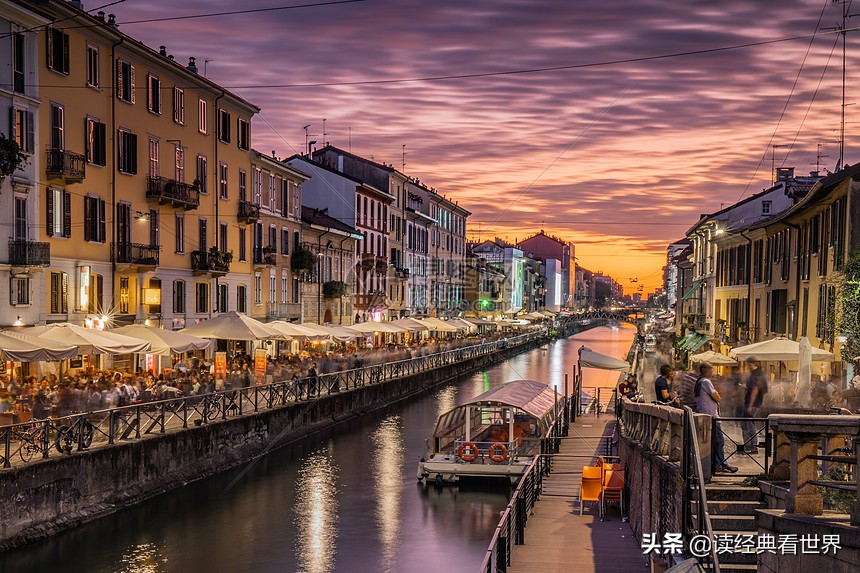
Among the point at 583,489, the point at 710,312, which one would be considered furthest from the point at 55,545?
the point at 710,312

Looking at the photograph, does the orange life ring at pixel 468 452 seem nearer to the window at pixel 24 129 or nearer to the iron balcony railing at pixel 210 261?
the window at pixel 24 129

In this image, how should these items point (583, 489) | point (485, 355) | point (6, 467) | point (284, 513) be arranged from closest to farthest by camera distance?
point (6, 467), point (583, 489), point (284, 513), point (485, 355)

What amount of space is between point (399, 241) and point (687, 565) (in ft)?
262

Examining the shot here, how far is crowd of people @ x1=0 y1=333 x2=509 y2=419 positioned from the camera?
22594mm

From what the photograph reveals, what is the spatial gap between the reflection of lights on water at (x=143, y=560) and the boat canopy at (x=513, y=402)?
1051 centimetres

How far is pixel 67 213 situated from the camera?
109 feet

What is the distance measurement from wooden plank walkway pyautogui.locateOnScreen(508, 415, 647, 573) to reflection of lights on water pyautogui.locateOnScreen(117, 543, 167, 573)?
7399 millimetres

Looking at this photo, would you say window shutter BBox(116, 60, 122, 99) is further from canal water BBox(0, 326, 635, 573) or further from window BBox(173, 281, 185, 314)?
canal water BBox(0, 326, 635, 573)

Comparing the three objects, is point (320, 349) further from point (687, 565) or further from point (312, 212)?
point (687, 565)

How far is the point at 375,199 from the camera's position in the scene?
7900 centimetres

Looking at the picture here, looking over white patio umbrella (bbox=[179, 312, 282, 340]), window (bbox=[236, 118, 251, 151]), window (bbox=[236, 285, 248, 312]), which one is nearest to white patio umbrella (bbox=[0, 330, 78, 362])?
white patio umbrella (bbox=[179, 312, 282, 340])

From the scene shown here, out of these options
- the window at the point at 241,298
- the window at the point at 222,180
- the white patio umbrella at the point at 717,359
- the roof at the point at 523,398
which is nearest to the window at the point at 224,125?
the window at the point at 222,180

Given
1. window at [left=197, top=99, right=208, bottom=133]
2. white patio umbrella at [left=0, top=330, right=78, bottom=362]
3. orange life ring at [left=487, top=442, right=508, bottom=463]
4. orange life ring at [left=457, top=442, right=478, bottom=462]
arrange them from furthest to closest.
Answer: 1. window at [left=197, top=99, right=208, bottom=133]
2. orange life ring at [left=457, top=442, right=478, bottom=462]
3. orange life ring at [left=487, top=442, right=508, bottom=463]
4. white patio umbrella at [left=0, top=330, right=78, bottom=362]

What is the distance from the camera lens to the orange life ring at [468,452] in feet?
92.8
